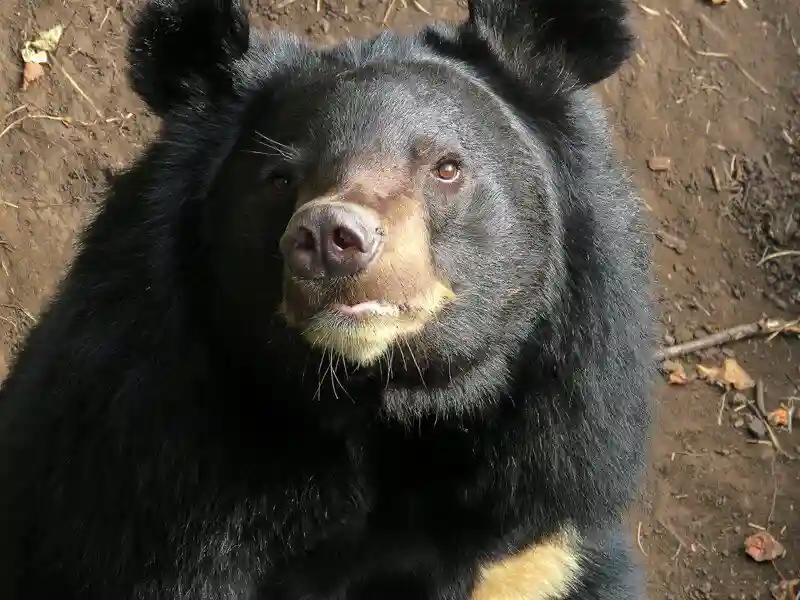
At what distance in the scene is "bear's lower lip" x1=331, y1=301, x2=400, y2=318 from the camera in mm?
2096

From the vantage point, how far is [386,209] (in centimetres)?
216

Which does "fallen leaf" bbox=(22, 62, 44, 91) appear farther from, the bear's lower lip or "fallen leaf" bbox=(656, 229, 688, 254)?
the bear's lower lip

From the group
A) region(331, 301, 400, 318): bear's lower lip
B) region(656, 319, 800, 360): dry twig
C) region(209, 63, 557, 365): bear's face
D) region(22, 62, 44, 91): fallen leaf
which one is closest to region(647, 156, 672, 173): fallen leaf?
region(656, 319, 800, 360): dry twig

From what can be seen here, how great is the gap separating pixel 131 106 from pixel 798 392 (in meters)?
3.71

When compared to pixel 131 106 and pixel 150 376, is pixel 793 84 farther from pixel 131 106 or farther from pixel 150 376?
pixel 150 376

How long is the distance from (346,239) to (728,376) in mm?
3381

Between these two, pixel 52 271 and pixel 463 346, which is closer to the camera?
pixel 463 346

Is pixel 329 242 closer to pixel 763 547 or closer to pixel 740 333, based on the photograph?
pixel 763 547

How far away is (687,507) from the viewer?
4.63m

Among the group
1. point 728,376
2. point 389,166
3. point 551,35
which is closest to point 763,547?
point 728,376

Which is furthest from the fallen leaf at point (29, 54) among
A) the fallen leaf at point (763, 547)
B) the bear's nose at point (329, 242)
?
the fallen leaf at point (763, 547)

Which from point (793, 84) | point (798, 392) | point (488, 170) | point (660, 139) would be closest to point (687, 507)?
point (798, 392)

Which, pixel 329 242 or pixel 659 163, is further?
pixel 659 163

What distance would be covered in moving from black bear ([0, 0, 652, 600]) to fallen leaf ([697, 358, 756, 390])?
2098 mm
